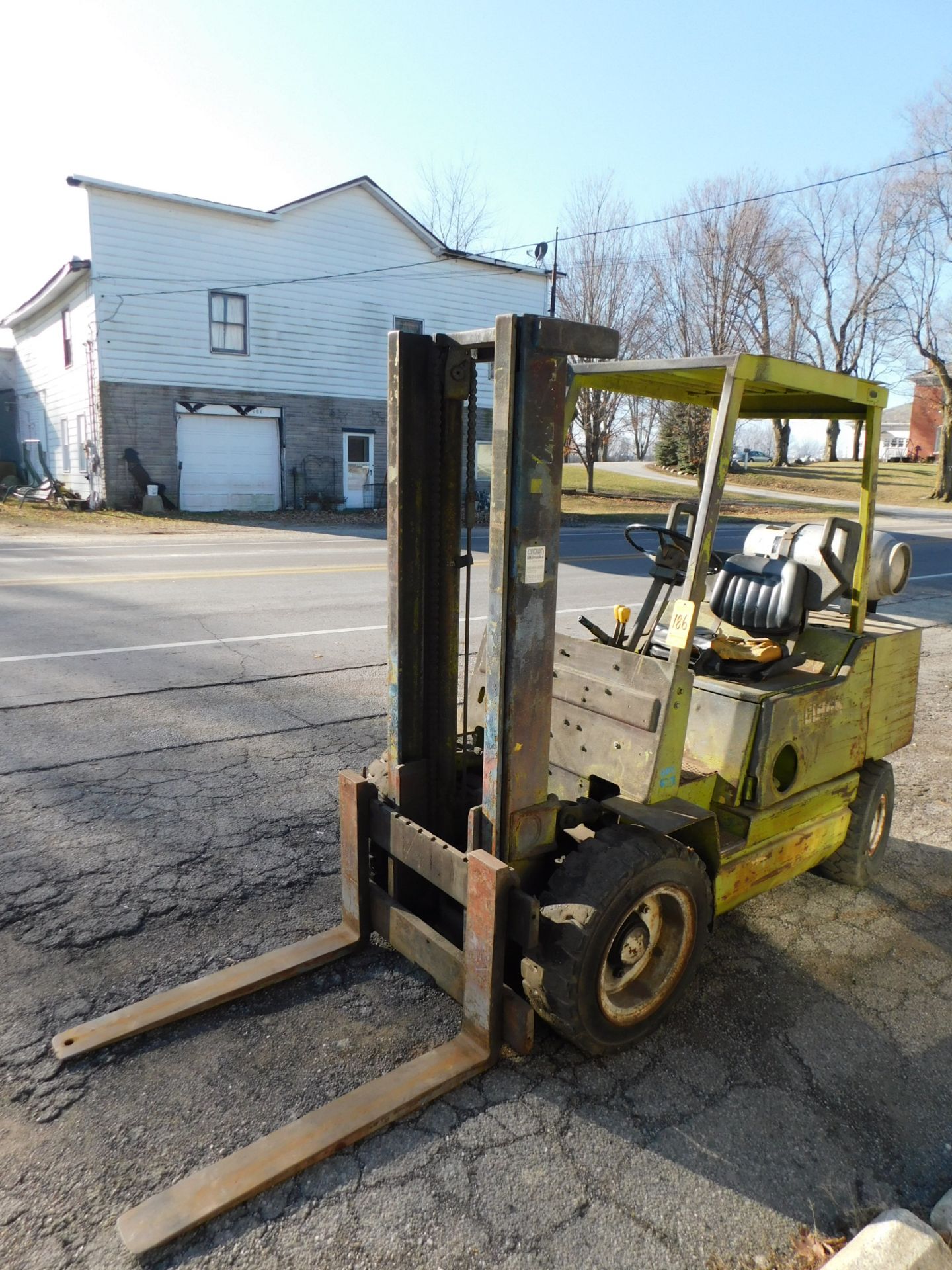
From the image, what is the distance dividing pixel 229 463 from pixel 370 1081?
22627 mm

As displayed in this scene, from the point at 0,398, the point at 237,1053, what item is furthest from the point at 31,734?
the point at 0,398

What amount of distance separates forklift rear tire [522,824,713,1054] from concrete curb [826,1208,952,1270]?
88 cm

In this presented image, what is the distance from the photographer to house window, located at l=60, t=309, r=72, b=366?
79.0 feet

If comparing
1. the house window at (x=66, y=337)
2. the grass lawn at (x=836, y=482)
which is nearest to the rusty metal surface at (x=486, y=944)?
the house window at (x=66, y=337)

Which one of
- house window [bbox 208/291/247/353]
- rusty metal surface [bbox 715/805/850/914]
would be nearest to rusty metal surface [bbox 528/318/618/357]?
rusty metal surface [bbox 715/805/850/914]

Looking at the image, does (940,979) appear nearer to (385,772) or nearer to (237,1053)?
(385,772)

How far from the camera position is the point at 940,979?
142 inches

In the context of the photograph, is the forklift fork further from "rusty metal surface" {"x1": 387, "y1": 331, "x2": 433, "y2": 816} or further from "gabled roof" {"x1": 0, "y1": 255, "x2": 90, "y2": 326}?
"gabled roof" {"x1": 0, "y1": 255, "x2": 90, "y2": 326}

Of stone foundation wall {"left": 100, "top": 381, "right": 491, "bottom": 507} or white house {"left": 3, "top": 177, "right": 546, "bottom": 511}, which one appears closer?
white house {"left": 3, "top": 177, "right": 546, "bottom": 511}

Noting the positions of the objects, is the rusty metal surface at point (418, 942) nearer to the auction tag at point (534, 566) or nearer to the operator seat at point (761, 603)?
the auction tag at point (534, 566)

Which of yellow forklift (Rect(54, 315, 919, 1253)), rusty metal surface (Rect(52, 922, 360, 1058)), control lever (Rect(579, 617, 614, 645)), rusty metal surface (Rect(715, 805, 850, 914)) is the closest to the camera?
yellow forklift (Rect(54, 315, 919, 1253))

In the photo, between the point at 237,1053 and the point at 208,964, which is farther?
the point at 208,964

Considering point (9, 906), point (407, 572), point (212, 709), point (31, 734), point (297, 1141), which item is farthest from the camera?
point (212, 709)

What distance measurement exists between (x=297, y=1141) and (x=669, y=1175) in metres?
1.08
